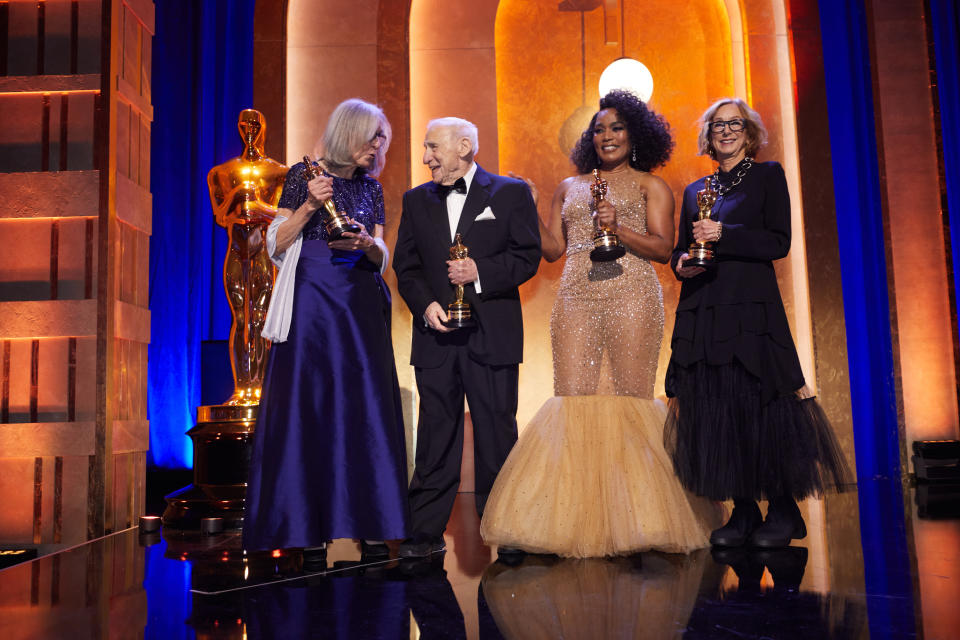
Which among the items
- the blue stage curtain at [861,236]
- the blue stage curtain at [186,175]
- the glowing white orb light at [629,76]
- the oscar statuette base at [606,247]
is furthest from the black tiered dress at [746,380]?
the blue stage curtain at [186,175]

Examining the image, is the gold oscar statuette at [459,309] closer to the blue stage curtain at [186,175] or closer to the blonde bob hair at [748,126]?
the blonde bob hair at [748,126]

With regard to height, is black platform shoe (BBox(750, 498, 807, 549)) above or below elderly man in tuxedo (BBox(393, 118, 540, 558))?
below

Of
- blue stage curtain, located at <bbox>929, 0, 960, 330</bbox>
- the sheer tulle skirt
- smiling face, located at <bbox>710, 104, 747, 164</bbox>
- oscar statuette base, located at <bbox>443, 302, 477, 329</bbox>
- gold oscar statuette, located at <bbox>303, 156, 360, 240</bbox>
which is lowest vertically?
the sheer tulle skirt

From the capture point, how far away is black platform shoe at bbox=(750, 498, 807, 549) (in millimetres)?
3070

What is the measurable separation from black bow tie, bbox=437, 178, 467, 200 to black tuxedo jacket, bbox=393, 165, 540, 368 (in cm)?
2

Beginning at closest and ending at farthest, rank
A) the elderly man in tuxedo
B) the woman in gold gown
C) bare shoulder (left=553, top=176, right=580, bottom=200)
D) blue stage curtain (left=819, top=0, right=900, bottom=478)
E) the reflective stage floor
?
1. the reflective stage floor
2. the woman in gold gown
3. the elderly man in tuxedo
4. bare shoulder (left=553, top=176, right=580, bottom=200)
5. blue stage curtain (left=819, top=0, right=900, bottom=478)

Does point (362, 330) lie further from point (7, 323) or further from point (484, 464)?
point (7, 323)

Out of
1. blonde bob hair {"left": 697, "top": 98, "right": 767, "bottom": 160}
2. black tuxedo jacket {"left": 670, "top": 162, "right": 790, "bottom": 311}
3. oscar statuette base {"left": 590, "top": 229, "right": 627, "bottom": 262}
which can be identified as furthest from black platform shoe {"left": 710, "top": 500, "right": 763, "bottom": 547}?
blonde bob hair {"left": 697, "top": 98, "right": 767, "bottom": 160}

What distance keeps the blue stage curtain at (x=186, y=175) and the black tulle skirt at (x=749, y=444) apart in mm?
3599

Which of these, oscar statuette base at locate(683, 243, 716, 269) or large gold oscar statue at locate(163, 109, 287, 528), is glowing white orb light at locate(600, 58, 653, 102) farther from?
oscar statuette base at locate(683, 243, 716, 269)

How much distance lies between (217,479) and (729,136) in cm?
311

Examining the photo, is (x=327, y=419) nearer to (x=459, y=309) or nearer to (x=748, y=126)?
(x=459, y=309)

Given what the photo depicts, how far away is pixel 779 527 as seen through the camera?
308 centimetres

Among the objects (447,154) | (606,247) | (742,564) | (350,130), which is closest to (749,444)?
(742,564)
